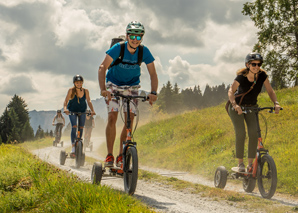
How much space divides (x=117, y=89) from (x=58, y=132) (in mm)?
16599

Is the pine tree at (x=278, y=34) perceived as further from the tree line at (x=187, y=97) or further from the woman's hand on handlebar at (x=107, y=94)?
the tree line at (x=187, y=97)

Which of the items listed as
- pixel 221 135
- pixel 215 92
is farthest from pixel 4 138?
pixel 215 92

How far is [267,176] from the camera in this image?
218 inches

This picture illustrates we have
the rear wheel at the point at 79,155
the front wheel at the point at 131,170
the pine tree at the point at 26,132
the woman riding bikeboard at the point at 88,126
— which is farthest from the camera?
the pine tree at the point at 26,132

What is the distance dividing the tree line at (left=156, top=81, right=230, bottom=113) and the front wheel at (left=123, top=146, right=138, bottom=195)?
72365 mm

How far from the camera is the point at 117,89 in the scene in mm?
5398

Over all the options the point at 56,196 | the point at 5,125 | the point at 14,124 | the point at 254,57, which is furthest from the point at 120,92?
the point at 5,125

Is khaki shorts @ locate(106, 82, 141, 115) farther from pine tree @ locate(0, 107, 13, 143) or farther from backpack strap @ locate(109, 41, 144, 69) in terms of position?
pine tree @ locate(0, 107, 13, 143)

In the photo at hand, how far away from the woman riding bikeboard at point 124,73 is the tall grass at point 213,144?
3.78 m

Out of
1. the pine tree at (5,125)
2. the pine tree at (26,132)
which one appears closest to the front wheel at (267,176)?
the pine tree at (5,125)

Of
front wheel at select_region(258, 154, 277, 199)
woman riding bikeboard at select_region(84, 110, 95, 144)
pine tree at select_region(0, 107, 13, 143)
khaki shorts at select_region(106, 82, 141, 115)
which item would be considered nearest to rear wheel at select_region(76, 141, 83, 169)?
khaki shorts at select_region(106, 82, 141, 115)

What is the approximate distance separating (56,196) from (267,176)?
3723 millimetres

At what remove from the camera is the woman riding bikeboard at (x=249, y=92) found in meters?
5.76

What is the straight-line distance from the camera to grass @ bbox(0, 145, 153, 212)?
369cm
